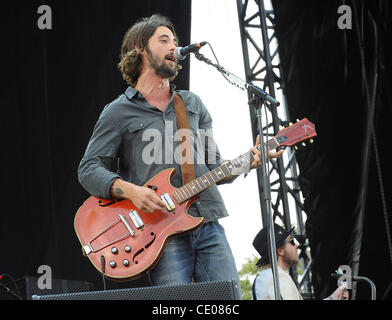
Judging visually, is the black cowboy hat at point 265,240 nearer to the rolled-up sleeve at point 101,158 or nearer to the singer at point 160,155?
the singer at point 160,155

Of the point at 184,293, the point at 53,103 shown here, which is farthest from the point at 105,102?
the point at 184,293

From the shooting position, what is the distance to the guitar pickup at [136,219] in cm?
272

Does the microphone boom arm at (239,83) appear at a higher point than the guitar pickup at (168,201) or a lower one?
higher

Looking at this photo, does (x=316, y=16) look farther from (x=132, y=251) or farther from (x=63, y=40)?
(x=132, y=251)

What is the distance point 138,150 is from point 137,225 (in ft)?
1.34

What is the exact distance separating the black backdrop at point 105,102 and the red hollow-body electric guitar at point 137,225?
2242 millimetres

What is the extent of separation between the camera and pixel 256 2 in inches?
221

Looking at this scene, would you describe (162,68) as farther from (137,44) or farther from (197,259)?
(197,259)

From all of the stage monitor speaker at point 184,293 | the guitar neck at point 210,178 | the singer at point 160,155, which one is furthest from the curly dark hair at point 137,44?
the stage monitor speaker at point 184,293

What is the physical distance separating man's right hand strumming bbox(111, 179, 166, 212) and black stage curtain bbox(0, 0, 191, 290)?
9.05ft

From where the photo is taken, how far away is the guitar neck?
274 centimetres

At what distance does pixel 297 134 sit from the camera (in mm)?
3035

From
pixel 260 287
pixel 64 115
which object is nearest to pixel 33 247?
pixel 64 115
